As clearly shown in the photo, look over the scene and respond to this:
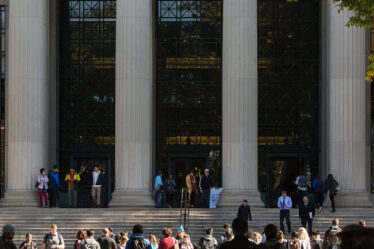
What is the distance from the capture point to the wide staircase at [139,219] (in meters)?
29.8

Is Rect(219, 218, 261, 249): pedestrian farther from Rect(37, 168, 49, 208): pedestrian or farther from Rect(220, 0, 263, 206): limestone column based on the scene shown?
Rect(37, 168, 49, 208): pedestrian

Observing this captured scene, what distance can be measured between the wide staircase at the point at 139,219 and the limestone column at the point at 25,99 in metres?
2.11

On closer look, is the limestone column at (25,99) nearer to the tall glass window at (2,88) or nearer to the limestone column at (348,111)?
the tall glass window at (2,88)

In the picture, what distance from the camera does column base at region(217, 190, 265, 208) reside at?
3297cm

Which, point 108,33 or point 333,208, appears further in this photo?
point 108,33

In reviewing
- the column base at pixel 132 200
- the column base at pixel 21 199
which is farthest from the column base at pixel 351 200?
the column base at pixel 21 199

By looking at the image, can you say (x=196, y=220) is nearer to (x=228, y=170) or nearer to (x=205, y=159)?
(x=228, y=170)

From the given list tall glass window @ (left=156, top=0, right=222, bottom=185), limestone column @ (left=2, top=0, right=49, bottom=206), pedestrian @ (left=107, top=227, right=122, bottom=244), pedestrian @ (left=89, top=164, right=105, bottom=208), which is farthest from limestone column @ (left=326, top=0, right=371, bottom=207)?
pedestrian @ (left=107, top=227, right=122, bottom=244)

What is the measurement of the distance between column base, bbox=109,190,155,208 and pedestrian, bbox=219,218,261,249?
2570 cm

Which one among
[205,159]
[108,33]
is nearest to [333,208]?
[205,159]

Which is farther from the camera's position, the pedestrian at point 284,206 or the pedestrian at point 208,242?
the pedestrian at point 284,206

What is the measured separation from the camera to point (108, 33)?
39344 mm

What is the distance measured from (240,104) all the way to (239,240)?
85.3ft

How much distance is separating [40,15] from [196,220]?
11.4 m
